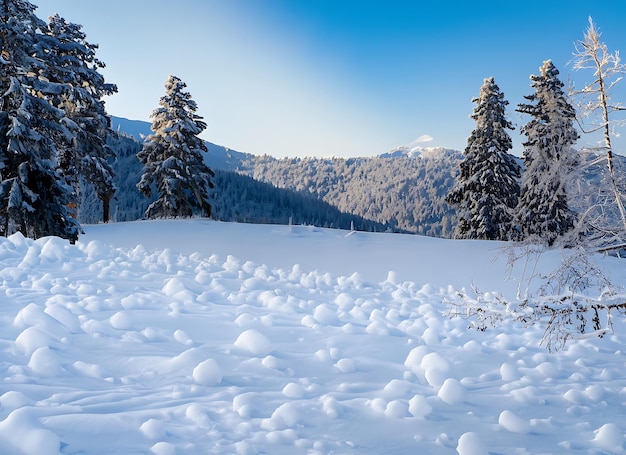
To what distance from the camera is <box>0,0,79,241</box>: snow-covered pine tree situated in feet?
37.9

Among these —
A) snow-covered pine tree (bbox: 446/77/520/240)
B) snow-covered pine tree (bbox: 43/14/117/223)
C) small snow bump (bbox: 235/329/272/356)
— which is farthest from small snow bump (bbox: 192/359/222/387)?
snow-covered pine tree (bbox: 446/77/520/240)

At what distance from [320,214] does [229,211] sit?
30.2 meters

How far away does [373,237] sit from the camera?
647 inches

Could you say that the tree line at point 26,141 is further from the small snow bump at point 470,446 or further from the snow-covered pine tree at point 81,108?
the small snow bump at point 470,446

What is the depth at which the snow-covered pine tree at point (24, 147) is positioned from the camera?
11.6m

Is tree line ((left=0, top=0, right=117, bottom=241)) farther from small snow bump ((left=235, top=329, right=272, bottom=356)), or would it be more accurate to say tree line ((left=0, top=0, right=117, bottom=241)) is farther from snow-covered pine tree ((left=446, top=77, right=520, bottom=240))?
snow-covered pine tree ((left=446, top=77, right=520, bottom=240))

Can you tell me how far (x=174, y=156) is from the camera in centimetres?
2344

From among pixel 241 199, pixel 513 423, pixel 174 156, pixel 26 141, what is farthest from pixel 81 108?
pixel 241 199

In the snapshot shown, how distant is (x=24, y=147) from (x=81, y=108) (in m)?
9.63

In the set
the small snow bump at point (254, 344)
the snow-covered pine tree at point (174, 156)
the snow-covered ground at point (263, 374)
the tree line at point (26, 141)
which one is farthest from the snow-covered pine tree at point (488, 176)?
→ the small snow bump at point (254, 344)

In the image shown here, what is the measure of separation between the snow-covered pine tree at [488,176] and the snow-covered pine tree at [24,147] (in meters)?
17.7

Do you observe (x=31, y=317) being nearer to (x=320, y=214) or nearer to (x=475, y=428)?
(x=475, y=428)

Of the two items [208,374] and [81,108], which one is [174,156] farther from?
[208,374]

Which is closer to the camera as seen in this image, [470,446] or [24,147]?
[470,446]
